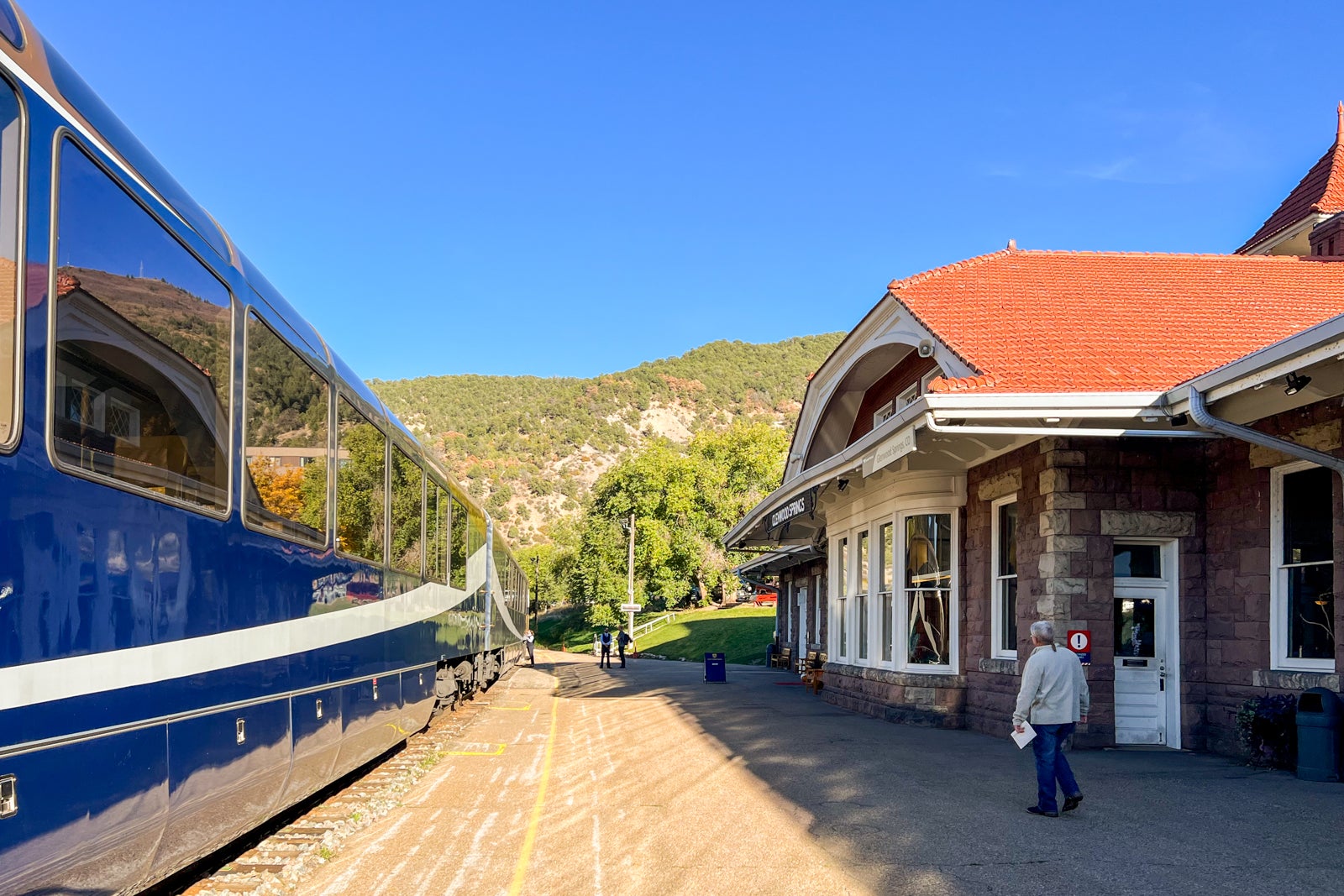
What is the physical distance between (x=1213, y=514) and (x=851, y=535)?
7897mm

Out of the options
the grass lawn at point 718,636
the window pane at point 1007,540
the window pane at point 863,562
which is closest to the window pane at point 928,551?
the window pane at point 1007,540

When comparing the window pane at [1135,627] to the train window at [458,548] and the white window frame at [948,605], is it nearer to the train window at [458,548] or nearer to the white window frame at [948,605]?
the white window frame at [948,605]

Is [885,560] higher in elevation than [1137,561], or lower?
lower

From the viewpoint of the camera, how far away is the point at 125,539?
457 cm

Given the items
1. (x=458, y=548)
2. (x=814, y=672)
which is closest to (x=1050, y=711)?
(x=458, y=548)

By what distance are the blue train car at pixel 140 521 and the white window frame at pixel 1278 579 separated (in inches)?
332

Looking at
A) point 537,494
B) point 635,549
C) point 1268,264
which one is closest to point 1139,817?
point 1268,264

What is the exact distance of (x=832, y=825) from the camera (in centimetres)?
834

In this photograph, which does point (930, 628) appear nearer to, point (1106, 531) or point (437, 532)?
point (1106, 531)

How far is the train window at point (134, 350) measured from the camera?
4312 millimetres

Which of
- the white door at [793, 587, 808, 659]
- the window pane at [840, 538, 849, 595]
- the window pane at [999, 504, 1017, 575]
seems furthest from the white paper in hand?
the white door at [793, 587, 808, 659]

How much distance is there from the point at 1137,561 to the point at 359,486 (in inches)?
Answer: 330

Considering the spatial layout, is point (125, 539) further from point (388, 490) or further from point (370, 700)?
point (388, 490)

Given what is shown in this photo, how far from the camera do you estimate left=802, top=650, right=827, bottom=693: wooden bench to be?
918 inches
